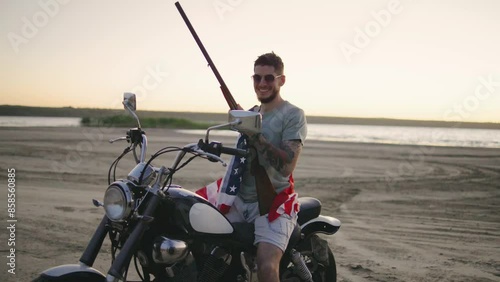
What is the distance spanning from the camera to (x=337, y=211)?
10281 mm

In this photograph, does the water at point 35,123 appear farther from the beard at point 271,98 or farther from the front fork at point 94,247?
the front fork at point 94,247

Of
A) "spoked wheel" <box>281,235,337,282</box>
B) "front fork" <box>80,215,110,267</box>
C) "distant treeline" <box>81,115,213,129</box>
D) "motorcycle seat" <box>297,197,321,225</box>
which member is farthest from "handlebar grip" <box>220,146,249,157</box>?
Answer: "distant treeline" <box>81,115,213,129</box>

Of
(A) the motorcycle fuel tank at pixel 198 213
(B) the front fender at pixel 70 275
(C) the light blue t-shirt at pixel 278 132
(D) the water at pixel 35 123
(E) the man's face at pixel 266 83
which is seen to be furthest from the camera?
(D) the water at pixel 35 123

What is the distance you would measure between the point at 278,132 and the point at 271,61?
55cm

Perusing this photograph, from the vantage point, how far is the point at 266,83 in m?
4.34

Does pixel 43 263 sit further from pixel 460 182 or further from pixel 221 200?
pixel 460 182

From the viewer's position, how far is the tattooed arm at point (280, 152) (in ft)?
12.2

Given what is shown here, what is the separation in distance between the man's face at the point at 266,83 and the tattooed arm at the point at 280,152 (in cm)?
42

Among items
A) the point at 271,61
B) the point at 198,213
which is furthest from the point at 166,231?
the point at 271,61

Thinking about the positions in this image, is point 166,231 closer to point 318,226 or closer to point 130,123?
point 318,226

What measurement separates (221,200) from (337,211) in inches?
250

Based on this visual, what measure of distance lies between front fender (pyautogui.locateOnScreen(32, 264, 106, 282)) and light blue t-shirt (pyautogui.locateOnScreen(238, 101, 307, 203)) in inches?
52.0

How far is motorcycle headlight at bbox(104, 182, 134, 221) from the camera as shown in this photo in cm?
334

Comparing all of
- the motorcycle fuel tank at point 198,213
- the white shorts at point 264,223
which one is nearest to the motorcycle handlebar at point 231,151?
the motorcycle fuel tank at point 198,213
